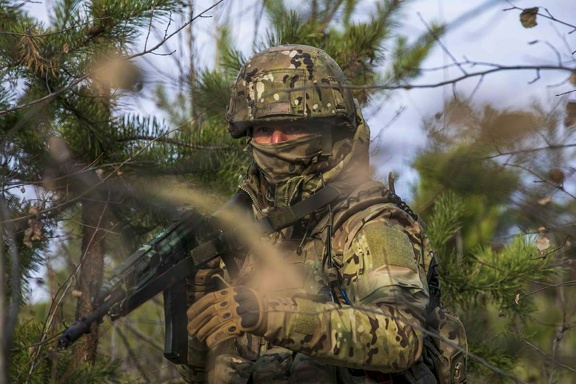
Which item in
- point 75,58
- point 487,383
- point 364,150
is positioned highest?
point 75,58

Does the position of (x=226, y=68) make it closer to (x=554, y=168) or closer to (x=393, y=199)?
(x=393, y=199)

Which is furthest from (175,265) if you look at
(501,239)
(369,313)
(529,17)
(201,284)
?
(501,239)

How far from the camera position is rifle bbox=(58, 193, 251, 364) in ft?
11.7

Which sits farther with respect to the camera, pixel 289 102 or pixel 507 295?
pixel 507 295

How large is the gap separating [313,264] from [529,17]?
4.20 feet

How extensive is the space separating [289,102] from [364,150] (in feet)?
1.24

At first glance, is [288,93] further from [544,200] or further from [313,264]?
[544,200]

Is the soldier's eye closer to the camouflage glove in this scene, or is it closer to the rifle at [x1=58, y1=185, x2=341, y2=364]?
the rifle at [x1=58, y1=185, x2=341, y2=364]

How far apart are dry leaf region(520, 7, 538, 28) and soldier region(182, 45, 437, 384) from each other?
0.61 m

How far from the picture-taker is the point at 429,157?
12.7 ft

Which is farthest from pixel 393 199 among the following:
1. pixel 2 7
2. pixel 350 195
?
pixel 2 7

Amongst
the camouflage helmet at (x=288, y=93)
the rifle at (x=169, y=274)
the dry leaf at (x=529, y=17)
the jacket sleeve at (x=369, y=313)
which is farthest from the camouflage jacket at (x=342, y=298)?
the dry leaf at (x=529, y=17)

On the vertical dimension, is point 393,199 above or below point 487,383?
above

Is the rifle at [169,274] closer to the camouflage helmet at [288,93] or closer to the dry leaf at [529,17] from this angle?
the camouflage helmet at [288,93]
